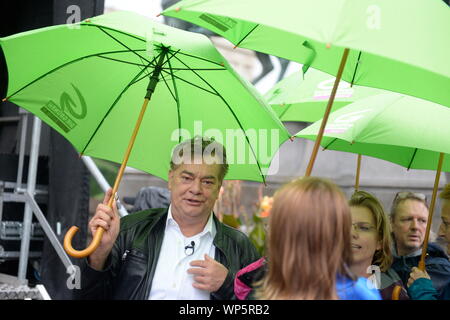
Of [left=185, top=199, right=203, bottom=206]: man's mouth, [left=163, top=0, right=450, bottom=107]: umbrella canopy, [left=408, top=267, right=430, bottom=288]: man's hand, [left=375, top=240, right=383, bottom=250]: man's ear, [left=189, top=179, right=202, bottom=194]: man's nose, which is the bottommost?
[left=408, top=267, right=430, bottom=288]: man's hand

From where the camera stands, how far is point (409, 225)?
4.22 meters

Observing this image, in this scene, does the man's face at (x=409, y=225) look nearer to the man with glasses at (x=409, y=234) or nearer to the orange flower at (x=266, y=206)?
the man with glasses at (x=409, y=234)

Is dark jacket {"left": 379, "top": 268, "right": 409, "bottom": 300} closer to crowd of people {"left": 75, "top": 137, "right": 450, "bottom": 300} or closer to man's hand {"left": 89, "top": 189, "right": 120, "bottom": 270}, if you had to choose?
crowd of people {"left": 75, "top": 137, "right": 450, "bottom": 300}

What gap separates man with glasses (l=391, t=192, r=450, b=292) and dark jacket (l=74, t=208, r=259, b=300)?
3.64 feet

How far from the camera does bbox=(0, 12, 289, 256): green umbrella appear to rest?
133 inches

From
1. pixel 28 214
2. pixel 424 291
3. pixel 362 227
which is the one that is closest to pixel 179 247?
pixel 362 227

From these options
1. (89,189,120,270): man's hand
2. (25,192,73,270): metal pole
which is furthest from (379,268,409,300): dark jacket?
(25,192,73,270): metal pole

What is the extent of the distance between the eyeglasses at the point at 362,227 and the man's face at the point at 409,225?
0.97 m

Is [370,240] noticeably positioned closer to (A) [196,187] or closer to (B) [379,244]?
(B) [379,244]

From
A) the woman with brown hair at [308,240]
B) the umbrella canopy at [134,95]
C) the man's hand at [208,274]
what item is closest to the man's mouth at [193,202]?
the man's hand at [208,274]
